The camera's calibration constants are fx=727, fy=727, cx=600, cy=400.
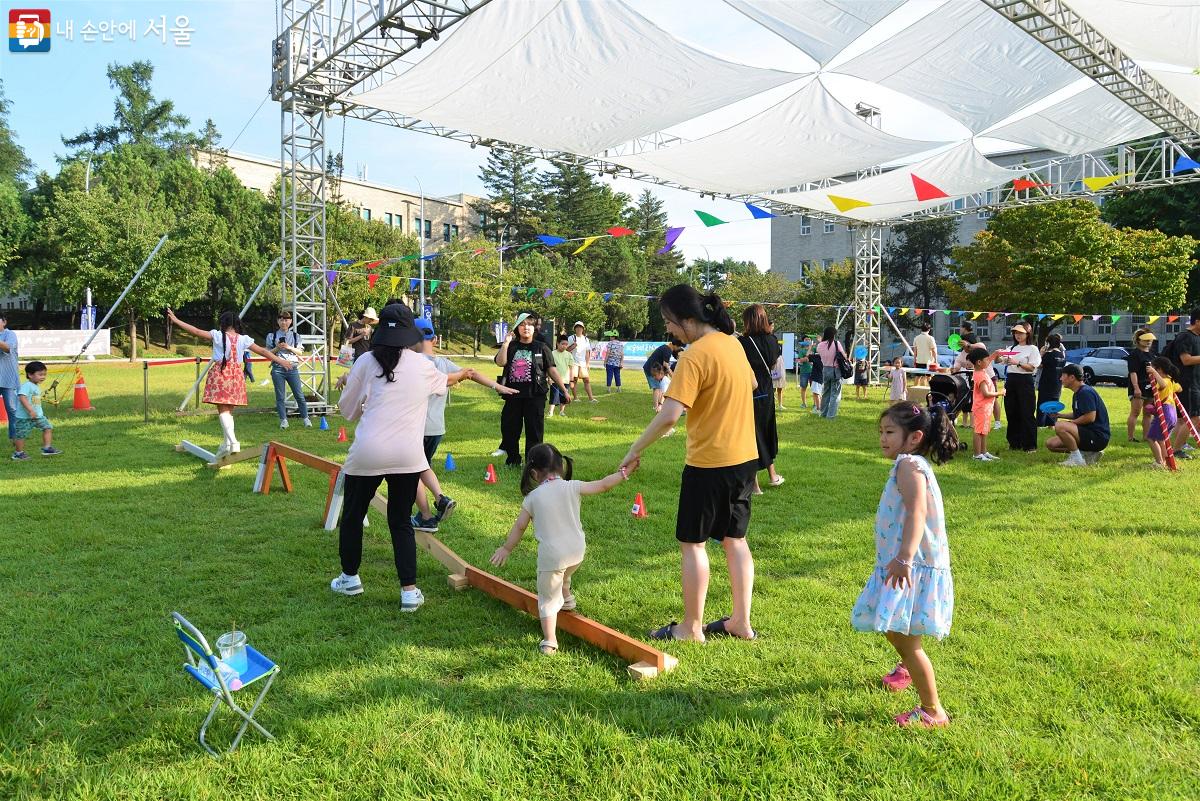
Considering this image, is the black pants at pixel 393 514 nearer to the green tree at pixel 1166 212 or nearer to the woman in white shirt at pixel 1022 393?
the woman in white shirt at pixel 1022 393

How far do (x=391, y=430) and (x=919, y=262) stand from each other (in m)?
48.0

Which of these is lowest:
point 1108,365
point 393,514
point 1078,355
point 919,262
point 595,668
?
point 595,668

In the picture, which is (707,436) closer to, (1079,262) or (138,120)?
(1079,262)

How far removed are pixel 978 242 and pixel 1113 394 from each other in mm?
14288

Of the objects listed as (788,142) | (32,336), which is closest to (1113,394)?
(788,142)

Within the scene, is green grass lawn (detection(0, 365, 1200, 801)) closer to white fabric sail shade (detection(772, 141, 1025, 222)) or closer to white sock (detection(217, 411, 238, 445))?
white sock (detection(217, 411, 238, 445))

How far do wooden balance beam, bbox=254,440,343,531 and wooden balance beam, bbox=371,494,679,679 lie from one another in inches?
49.2

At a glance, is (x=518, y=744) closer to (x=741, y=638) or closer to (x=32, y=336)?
(x=741, y=638)

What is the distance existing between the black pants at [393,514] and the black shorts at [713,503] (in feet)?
5.65

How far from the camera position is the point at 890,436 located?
10.1 feet

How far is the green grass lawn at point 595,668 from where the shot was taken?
9.11 ft

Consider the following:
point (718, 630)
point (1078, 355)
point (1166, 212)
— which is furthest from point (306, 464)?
point (1166, 212)

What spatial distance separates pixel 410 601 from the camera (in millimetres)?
4398

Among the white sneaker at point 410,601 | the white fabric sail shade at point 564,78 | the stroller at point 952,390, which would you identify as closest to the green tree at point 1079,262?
the stroller at point 952,390
